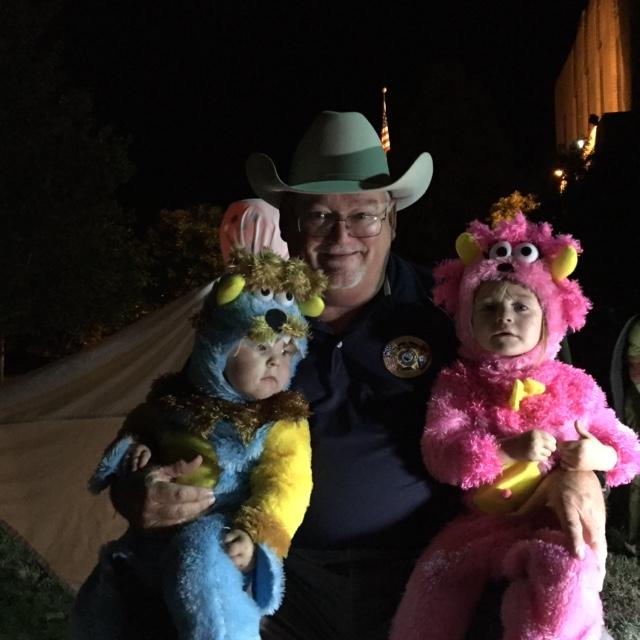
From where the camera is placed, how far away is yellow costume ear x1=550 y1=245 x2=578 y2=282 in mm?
2896

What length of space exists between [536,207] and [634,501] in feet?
51.2

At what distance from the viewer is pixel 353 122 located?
375 centimetres

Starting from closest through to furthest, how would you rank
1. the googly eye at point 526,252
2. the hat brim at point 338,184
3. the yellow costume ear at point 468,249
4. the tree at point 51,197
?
the googly eye at point 526,252 < the yellow costume ear at point 468,249 < the hat brim at point 338,184 < the tree at point 51,197

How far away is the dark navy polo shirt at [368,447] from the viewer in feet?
9.45

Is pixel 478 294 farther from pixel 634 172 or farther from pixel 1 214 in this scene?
pixel 1 214

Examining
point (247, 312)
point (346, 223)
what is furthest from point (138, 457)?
point (346, 223)

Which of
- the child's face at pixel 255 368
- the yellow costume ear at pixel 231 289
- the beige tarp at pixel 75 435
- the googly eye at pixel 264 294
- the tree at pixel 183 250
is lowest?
→ the tree at pixel 183 250

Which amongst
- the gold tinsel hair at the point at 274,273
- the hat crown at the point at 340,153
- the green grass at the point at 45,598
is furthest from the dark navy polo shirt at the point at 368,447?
the green grass at the point at 45,598

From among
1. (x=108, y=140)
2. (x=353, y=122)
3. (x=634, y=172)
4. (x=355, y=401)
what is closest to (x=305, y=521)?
(x=355, y=401)

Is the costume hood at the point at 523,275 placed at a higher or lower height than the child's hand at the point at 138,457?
higher

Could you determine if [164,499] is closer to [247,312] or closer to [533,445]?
[247,312]

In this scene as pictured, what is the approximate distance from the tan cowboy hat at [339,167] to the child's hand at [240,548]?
5.00 feet

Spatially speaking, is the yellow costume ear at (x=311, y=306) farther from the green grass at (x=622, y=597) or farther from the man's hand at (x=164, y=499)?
the green grass at (x=622, y=597)

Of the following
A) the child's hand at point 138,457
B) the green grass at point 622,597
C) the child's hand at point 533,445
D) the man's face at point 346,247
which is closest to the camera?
the child's hand at point 533,445
